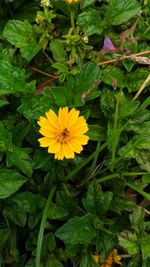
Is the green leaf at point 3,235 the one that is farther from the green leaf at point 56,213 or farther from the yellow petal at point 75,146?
the yellow petal at point 75,146

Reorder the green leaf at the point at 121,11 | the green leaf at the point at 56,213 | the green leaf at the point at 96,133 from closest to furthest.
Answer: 1. the green leaf at the point at 56,213
2. the green leaf at the point at 96,133
3. the green leaf at the point at 121,11

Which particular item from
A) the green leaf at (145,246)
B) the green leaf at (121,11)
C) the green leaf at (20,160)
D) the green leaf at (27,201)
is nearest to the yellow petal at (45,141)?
the green leaf at (20,160)

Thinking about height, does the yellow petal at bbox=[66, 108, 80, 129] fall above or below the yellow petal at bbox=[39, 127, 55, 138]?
above

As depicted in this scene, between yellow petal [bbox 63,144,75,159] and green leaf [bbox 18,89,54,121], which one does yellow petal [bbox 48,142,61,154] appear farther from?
green leaf [bbox 18,89,54,121]

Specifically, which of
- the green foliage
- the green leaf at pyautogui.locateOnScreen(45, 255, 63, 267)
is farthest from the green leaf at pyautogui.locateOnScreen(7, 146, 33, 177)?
the green leaf at pyautogui.locateOnScreen(45, 255, 63, 267)

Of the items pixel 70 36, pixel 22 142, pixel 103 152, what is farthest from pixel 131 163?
pixel 70 36

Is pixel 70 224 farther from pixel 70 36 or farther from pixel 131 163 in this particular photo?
pixel 70 36

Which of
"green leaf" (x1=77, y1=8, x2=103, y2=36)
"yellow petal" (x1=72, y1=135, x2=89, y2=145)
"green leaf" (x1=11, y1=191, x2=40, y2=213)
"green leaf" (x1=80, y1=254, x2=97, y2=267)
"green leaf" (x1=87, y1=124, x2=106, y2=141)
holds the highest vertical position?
"green leaf" (x1=77, y1=8, x2=103, y2=36)

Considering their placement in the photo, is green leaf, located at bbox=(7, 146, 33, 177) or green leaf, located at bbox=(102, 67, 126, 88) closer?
green leaf, located at bbox=(7, 146, 33, 177)
